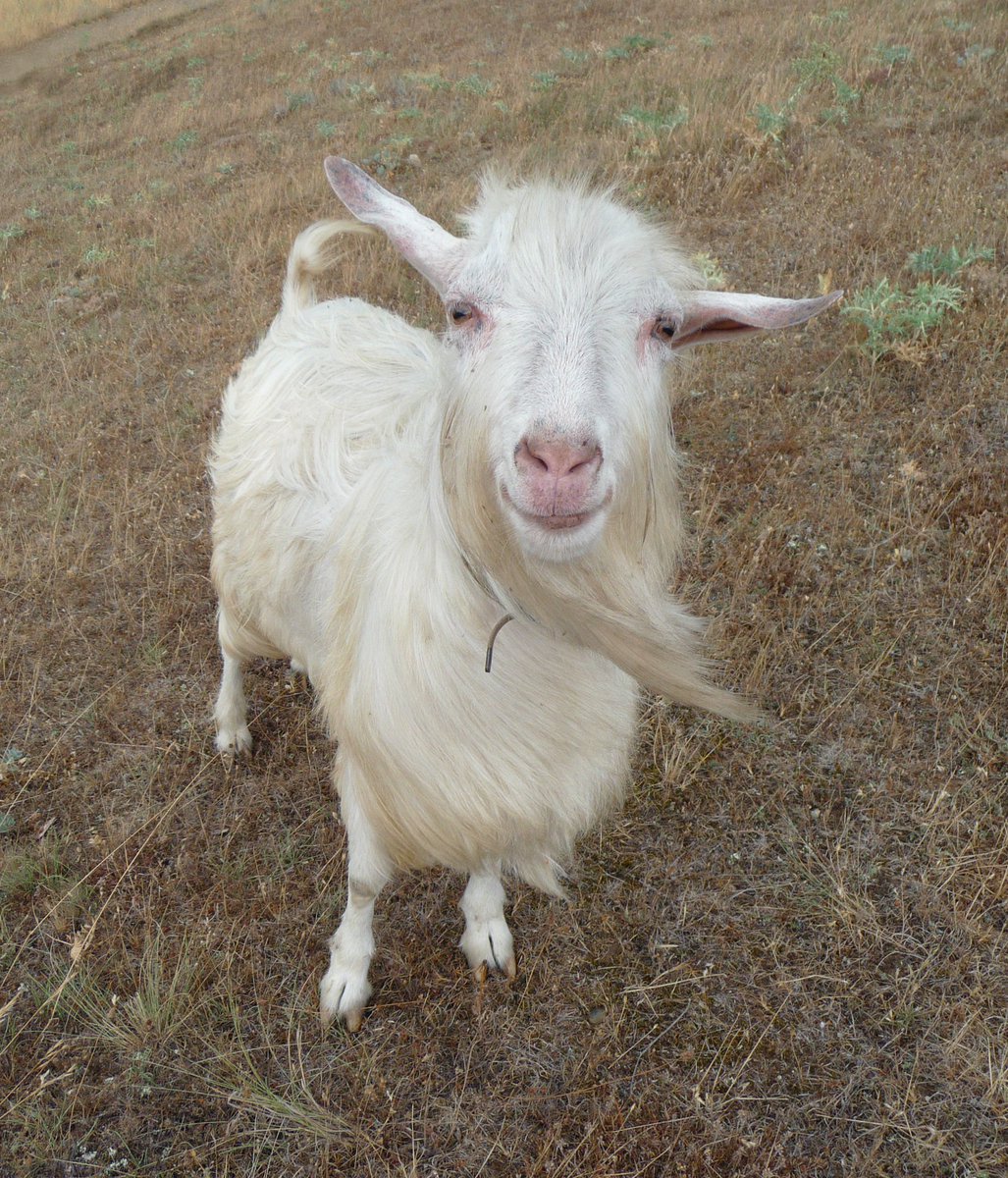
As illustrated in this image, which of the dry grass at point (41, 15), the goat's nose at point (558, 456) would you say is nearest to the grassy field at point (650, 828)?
the goat's nose at point (558, 456)

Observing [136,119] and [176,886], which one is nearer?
[176,886]

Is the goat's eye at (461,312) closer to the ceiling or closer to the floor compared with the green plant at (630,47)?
closer to the ceiling

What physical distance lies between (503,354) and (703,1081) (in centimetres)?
196

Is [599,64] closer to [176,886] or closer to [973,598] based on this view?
[973,598]

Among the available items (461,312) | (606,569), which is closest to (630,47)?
(461,312)

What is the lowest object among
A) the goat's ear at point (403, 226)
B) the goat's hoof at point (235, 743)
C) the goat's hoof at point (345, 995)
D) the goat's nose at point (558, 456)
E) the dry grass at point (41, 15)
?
the goat's hoof at point (345, 995)

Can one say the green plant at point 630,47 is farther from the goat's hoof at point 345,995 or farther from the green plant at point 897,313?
the goat's hoof at point 345,995

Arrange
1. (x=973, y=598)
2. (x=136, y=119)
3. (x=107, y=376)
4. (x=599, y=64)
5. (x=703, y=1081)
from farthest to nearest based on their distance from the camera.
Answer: (x=136, y=119) < (x=599, y=64) < (x=107, y=376) < (x=973, y=598) < (x=703, y=1081)

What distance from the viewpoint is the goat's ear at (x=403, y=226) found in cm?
185

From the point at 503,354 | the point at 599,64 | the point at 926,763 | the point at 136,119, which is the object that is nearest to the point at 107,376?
A: the point at 503,354

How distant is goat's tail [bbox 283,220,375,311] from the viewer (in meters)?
2.85

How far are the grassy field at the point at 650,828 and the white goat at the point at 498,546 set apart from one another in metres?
0.30

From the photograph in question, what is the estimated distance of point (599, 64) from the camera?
1105 centimetres

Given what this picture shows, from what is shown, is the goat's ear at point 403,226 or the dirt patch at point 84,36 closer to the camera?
the goat's ear at point 403,226
